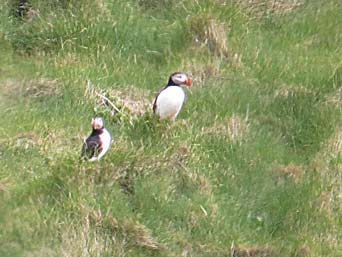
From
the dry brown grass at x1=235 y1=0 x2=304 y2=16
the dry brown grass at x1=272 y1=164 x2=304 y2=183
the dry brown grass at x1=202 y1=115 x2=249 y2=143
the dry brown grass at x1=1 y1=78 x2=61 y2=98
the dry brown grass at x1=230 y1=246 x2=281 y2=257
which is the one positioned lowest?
the dry brown grass at x1=230 y1=246 x2=281 y2=257

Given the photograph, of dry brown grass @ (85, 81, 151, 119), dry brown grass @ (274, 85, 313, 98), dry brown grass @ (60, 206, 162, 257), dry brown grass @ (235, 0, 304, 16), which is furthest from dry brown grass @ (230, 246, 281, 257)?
dry brown grass @ (235, 0, 304, 16)

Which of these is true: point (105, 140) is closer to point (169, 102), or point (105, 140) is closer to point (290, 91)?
point (169, 102)

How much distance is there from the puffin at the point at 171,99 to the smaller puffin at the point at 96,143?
28.7 inches

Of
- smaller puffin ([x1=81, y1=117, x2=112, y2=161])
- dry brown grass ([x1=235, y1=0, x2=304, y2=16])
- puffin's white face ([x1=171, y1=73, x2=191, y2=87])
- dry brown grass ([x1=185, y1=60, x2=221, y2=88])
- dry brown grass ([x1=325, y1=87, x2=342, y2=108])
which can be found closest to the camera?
smaller puffin ([x1=81, y1=117, x2=112, y2=161])

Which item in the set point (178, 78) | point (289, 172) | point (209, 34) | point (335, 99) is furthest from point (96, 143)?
point (209, 34)

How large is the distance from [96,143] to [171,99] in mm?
1060

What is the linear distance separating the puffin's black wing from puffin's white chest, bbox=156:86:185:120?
93 centimetres

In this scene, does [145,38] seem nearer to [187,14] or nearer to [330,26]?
[187,14]

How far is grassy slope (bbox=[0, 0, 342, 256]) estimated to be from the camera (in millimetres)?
7750

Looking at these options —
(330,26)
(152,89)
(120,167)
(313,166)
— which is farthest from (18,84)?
(330,26)

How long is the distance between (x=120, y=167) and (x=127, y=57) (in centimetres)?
226

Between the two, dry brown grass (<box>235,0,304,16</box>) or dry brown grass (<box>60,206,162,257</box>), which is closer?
dry brown grass (<box>60,206,162,257</box>)

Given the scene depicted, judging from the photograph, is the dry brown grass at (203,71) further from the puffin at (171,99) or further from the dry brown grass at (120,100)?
the puffin at (171,99)

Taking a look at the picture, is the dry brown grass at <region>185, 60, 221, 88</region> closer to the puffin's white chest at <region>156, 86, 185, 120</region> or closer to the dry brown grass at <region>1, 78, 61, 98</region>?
the puffin's white chest at <region>156, 86, 185, 120</region>
